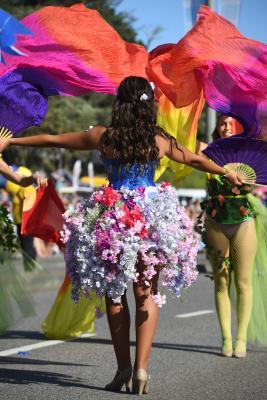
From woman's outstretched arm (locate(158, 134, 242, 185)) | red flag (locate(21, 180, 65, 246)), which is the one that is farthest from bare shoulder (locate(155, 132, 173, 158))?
red flag (locate(21, 180, 65, 246))

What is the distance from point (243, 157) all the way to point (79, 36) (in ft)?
5.32

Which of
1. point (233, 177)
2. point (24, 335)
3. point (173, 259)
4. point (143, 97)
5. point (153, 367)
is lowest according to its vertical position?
point (24, 335)

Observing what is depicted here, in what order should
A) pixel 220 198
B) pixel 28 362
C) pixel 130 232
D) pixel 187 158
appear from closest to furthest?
1. pixel 130 232
2. pixel 187 158
3. pixel 28 362
4. pixel 220 198

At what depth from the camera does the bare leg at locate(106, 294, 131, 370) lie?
220 inches

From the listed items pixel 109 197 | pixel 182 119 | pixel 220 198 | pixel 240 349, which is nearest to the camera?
pixel 109 197

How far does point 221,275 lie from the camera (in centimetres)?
757

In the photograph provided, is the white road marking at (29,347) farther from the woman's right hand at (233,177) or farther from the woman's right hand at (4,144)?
the woman's right hand at (233,177)

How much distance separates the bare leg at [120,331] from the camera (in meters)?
5.59

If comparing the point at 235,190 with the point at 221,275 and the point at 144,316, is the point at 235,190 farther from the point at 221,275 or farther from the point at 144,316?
the point at 144,316

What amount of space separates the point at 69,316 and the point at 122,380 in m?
2.26

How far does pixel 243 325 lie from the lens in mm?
7383

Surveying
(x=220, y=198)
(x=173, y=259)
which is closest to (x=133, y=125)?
(x=173, y=259)

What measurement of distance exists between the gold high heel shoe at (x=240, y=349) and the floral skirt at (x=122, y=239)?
1811 millimetres

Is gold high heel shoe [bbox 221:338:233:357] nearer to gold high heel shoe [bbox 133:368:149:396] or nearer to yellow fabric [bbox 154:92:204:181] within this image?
yellow fabric [bbox 154:92:204:181]
